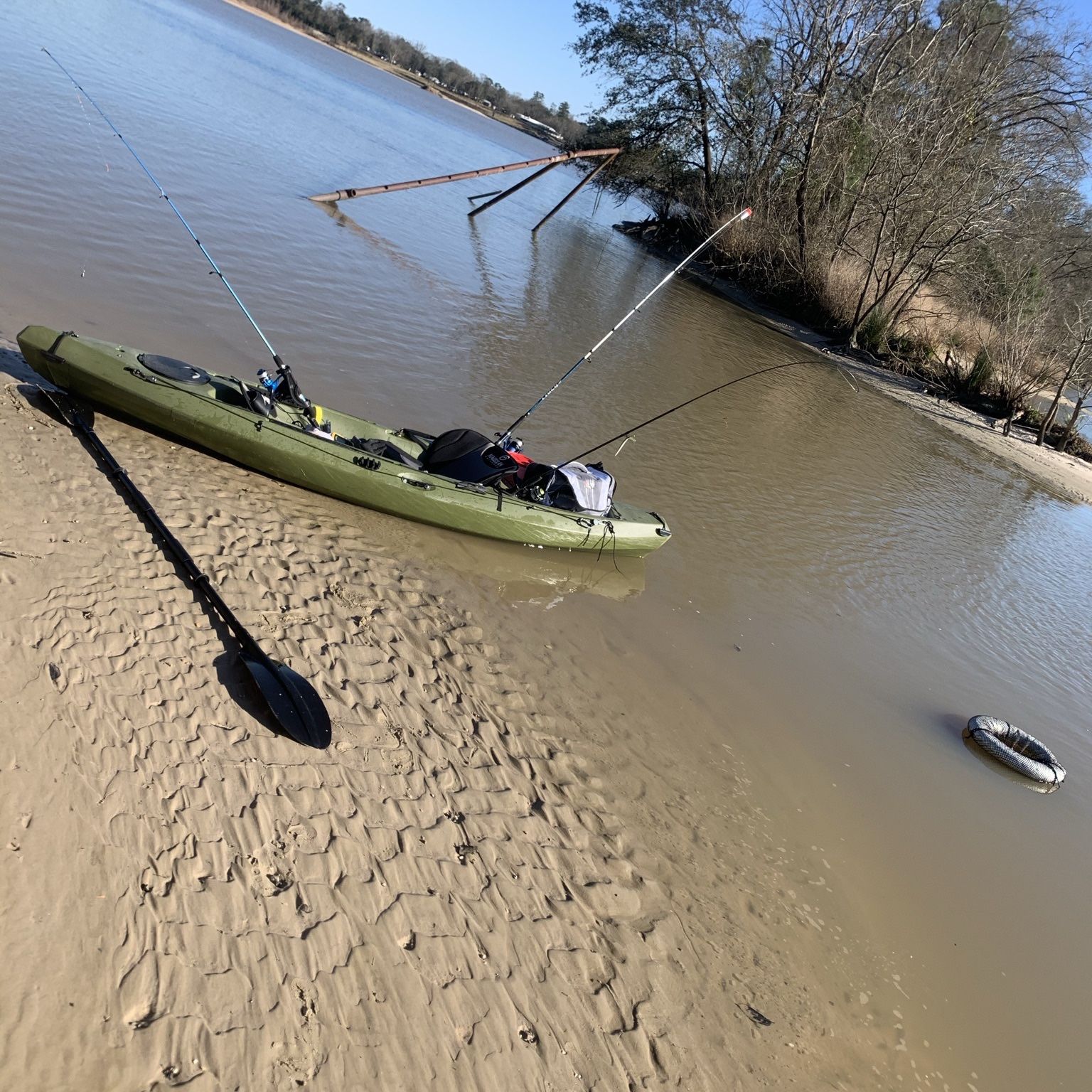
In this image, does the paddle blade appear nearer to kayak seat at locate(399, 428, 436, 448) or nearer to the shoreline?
kayak seat at locate(399, 428, 436, 448)

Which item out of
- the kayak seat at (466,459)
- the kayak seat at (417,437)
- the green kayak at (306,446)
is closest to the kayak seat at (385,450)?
the green kayak at (306,446)

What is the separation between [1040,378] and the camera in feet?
58.5

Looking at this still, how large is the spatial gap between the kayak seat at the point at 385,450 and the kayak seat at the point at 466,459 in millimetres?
222

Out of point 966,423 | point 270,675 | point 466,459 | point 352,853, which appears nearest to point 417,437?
point 466,459

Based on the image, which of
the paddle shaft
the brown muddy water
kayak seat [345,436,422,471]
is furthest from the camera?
kayak seat [345,436,422,471]

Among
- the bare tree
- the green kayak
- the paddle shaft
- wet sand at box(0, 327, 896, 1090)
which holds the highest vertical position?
the bare tree

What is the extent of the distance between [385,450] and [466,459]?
2.42ft

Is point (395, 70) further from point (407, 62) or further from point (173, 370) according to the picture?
point (173, 370)

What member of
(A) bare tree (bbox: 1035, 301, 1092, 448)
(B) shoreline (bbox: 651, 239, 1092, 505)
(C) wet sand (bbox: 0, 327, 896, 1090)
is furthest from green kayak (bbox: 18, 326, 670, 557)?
(A) bare tree (bbox: 1035, 301, 1092, 448)

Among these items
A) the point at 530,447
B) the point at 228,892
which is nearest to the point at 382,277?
the point at 530,447

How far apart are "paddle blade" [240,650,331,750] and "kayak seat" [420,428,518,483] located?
10.1ft

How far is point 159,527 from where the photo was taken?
5242 mm

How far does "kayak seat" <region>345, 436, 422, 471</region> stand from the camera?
6996 mm

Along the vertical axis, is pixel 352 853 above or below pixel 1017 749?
below
